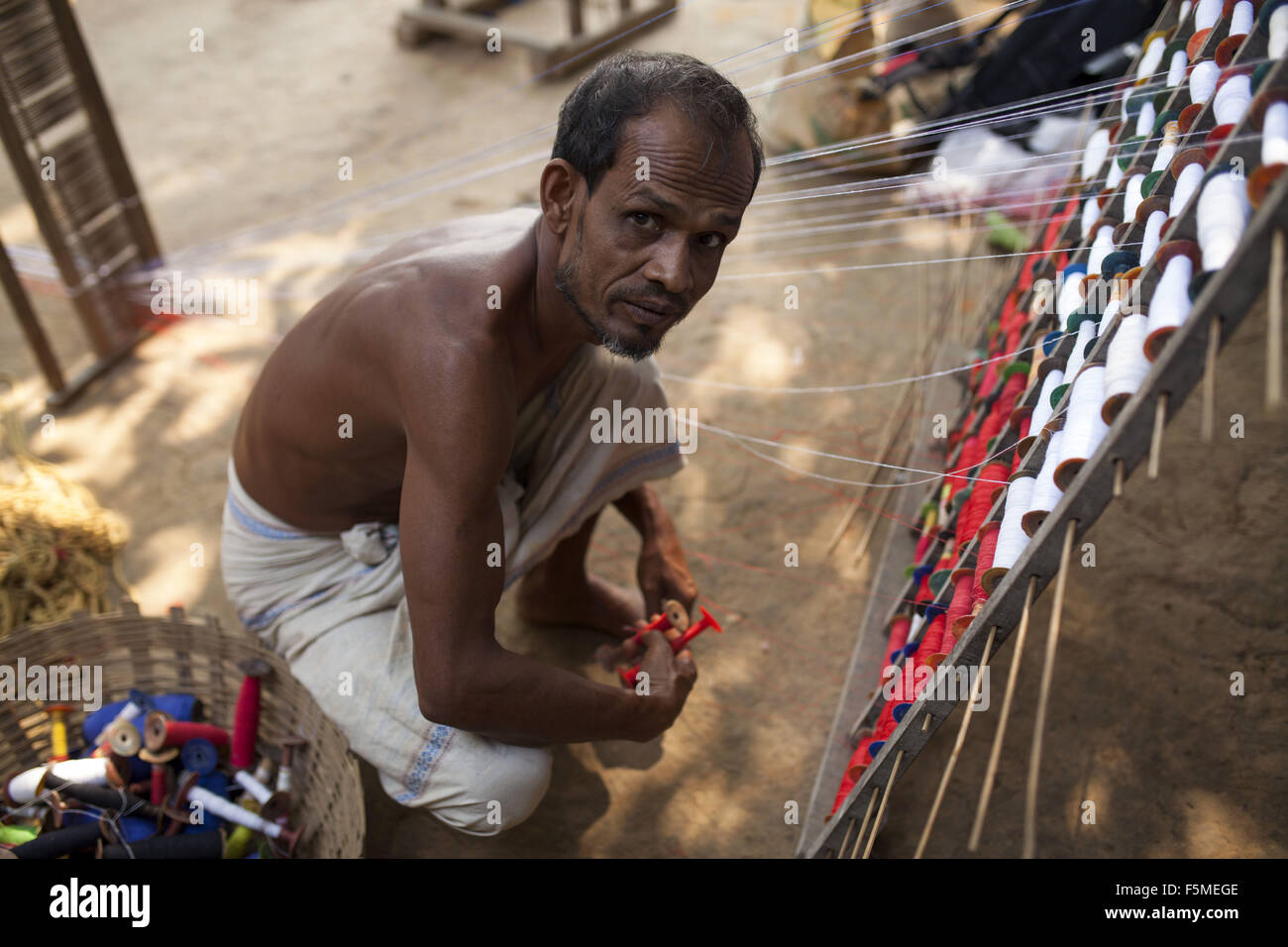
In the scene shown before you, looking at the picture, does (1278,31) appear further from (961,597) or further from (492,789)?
(492,789)

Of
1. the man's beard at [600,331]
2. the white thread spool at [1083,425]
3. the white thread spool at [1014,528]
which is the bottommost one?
the white thread spool at [1014,528]

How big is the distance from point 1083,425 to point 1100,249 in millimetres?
643

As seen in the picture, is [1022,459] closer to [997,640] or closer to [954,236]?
[997,640]

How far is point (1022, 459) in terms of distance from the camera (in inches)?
71.1

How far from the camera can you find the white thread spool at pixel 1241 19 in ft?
5.60

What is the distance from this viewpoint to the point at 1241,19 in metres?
1.73

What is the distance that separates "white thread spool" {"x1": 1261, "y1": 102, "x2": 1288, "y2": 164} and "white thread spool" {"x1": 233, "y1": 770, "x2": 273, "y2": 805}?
2.22 meters

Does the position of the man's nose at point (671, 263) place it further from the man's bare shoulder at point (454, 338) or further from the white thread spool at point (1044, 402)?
the white thread spool at point (1044, 402)

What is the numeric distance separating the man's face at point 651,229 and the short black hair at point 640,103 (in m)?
0.02

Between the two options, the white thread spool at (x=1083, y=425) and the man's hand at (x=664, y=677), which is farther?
the man's hand at (x=664, y=677)

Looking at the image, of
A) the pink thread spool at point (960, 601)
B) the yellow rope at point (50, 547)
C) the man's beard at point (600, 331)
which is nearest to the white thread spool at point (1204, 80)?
the pink thread spool at point (960, 601)

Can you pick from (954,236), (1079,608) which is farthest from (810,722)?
(954,236)

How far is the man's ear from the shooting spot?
1808 mm

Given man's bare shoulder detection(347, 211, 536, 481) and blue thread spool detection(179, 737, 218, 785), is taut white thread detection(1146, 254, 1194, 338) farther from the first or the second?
blue thread spool detection(179, 737, 218, 785)
